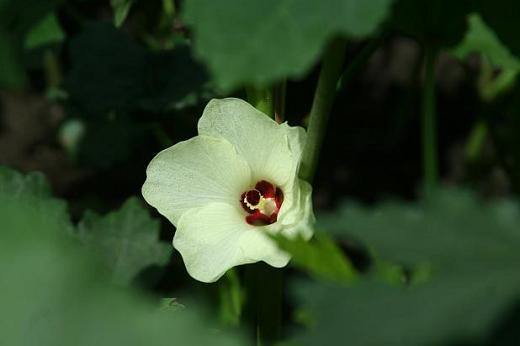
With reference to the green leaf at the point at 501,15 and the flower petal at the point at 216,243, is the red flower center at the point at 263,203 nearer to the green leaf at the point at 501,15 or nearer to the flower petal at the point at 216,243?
the flower petal at the point at 216,243

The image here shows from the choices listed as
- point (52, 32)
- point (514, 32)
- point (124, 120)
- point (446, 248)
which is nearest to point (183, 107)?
point (124, 120)

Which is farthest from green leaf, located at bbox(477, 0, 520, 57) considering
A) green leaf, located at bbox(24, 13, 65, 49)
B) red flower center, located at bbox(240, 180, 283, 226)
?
green leaf, located at bbox(24, 13, 65, 49)

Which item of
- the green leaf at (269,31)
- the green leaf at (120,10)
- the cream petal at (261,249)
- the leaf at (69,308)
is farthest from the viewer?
the green leaf at (120,10)

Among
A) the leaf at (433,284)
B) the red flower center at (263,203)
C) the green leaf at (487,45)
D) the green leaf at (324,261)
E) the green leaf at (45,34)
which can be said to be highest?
the leaf at (433,284)

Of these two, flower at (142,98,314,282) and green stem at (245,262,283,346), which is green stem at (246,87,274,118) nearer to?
flower at (142,98,314,282)

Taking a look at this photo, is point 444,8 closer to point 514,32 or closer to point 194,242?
point 514,32

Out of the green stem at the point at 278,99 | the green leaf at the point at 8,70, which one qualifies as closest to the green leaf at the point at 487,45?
the green stem at the point at 278,99

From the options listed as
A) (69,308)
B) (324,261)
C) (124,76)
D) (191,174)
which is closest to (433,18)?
(191,174)

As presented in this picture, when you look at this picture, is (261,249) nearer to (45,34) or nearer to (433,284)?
(433,284)
